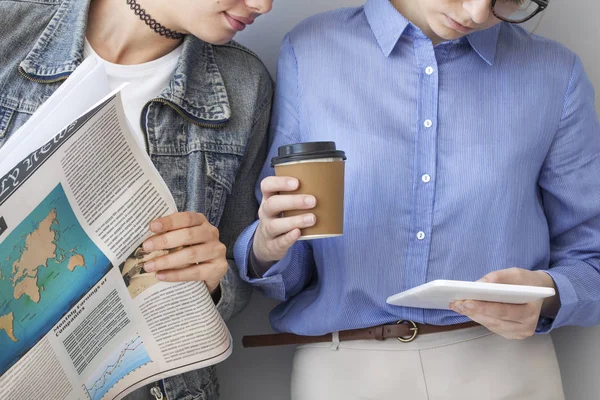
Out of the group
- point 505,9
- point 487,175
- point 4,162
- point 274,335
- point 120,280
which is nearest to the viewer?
point 4,162

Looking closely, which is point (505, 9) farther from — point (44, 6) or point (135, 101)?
point (44, 6)

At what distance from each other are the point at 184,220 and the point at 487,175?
66 cm

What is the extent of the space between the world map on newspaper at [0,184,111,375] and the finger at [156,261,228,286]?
0.13m

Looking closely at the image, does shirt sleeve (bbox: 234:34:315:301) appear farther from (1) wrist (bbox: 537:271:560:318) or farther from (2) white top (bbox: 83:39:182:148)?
(1) wrist (bbox: 537:271:560:318)

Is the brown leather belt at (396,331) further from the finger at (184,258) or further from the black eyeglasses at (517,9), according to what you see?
the black eyeglasses at (517,9)

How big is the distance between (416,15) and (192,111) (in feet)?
1.77

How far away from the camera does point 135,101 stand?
157 cm

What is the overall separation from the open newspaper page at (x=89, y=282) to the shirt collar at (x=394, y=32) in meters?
0.65

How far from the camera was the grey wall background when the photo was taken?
184 cm

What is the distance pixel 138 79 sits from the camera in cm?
159

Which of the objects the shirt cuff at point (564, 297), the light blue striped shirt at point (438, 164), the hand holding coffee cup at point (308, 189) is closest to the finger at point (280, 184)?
the hand holding coffee cup at point (308, 189)

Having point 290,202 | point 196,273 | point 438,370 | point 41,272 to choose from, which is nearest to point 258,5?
point 290,202

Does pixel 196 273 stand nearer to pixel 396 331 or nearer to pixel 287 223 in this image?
pixel 287 223

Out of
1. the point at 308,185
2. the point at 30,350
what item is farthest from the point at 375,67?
the point at 30,350
